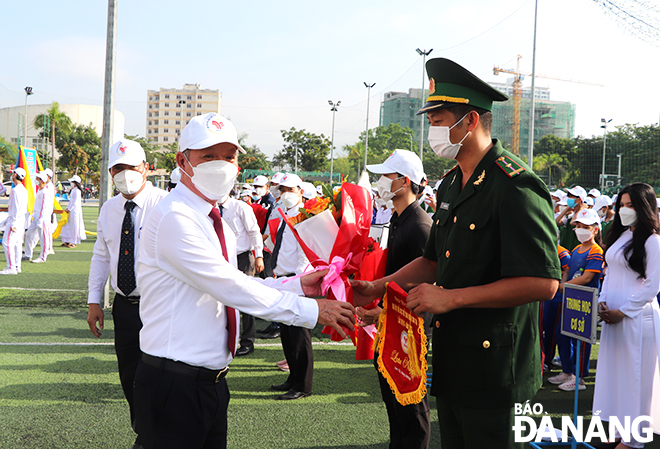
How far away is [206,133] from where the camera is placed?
241 centimetres

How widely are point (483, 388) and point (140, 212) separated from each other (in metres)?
3.00

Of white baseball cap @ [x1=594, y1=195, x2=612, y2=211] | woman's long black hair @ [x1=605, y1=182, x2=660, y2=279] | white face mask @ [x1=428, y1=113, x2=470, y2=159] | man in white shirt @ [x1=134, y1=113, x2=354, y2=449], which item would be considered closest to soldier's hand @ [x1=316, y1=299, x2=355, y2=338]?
man in white shirt @ [x1=134, y1=113, x2=354, y2=449]

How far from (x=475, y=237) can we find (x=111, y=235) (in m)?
3.06

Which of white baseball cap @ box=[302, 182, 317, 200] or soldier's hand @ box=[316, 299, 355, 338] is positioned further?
white baseball cap @ box=[302, 182, 317, 200]

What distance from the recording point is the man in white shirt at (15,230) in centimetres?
1170

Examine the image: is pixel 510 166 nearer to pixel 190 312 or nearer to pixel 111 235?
pixel 190 312

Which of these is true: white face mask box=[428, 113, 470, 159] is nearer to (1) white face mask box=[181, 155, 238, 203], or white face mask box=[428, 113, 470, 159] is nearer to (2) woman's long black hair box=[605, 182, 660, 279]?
(1) white face mask box=[181, 155, 238, 203]

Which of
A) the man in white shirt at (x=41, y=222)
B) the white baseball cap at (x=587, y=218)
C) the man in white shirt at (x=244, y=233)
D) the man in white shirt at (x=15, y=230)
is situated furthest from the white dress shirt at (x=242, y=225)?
the man in white shirt at (x=41, y=222)

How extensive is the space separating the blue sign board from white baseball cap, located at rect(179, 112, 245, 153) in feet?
10.8

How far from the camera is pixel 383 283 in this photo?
284 cm

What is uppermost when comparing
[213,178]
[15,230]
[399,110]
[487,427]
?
[399,110]

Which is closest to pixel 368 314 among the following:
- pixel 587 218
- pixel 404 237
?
pixel 404 237

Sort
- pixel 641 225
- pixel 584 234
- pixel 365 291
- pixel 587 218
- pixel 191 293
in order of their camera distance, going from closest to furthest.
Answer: pixel 191 293 < pixel 365 291 < pixel 641 225 < pixel 587 218 < pixel 584 234

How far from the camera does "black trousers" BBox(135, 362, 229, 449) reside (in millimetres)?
2273
